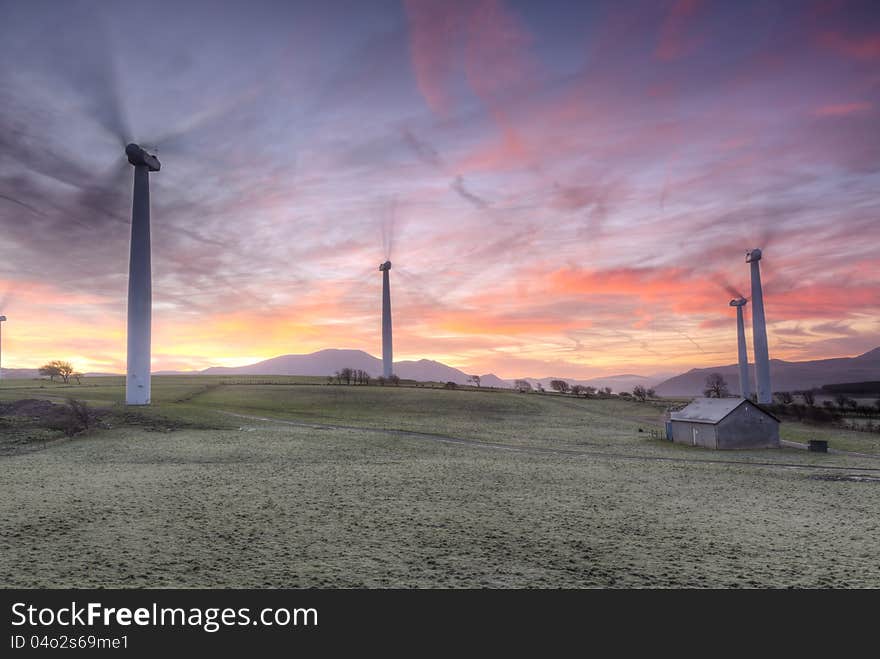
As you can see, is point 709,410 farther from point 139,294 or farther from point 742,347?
point 742,347

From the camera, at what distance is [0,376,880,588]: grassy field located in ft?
52.0

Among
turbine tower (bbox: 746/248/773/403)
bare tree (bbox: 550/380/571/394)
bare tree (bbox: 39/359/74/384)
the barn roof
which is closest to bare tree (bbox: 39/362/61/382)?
bare tree (bbox: 39/359/74/384)

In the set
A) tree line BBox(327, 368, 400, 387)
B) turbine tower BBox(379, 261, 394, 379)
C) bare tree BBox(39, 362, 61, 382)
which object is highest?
turbine tower BBox(379, 261, 394, 379)

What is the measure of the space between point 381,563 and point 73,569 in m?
8.92

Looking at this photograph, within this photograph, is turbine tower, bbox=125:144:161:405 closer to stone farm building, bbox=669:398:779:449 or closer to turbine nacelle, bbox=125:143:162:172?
turbine nacelle, bbox=125:143:162:172

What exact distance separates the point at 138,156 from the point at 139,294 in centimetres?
1917

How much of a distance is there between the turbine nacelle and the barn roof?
76704mm

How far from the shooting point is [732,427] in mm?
56562

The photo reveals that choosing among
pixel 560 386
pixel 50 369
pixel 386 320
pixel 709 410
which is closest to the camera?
pixel 709 410

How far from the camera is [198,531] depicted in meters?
20.1

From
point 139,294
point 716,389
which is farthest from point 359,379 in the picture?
point 716,389

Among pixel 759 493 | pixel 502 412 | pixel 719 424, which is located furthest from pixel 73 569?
pixel 502 412
